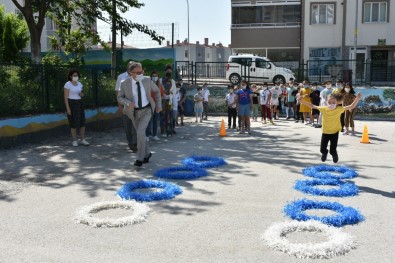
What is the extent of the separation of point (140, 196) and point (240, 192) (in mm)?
1616

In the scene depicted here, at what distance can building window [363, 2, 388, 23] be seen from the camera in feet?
110

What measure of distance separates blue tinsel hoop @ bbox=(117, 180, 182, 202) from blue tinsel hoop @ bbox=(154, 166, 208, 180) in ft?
1.85

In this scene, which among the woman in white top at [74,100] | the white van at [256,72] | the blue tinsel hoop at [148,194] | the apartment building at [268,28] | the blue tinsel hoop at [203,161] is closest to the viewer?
the blue tinsel hoop at [148,194]

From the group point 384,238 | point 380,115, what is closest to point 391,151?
point 384,238

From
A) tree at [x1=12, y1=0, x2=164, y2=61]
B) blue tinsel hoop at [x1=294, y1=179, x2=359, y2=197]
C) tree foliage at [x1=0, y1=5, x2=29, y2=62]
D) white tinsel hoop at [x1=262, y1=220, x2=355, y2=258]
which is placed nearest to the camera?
white tinsel hoop at [x1=262, y1=220, x2=355, y2=258]

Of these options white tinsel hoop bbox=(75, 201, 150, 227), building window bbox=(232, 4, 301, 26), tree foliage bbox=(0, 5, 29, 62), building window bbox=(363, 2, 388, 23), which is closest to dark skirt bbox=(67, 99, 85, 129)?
white tinsel hoop bbox=(75, 201, 150, 227)

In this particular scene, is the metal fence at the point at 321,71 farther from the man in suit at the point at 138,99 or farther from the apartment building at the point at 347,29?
the man in suit at the point at 138,99

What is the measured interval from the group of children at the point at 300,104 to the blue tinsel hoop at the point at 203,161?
217 centimetres

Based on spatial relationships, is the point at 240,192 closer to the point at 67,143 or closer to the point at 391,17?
the point at 67,143

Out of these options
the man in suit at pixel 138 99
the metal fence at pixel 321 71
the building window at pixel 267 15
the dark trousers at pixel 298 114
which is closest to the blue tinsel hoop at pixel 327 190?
the man in suit at pixel 138 99

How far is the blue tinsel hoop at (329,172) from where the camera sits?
8.12m

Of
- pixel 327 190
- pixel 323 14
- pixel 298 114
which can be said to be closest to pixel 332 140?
pixel 327 190

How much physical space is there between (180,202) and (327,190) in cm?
238

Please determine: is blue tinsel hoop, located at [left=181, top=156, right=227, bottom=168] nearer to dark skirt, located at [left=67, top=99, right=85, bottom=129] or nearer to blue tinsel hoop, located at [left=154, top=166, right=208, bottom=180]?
blue tinsel hoop, located at [left=154, top=166, right=208, bottom=180]
